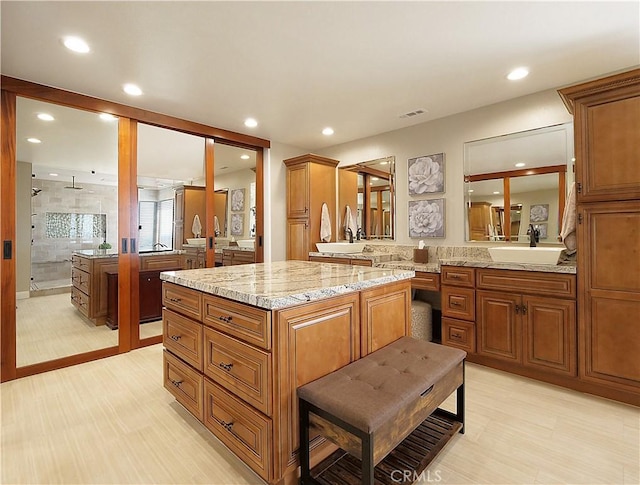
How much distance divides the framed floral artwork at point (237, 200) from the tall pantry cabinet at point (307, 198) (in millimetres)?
740

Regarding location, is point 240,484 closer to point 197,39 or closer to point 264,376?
point 264,376

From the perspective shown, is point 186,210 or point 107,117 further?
point 186,210

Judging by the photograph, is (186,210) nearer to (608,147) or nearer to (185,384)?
(185,384)

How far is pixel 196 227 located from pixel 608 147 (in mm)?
4091

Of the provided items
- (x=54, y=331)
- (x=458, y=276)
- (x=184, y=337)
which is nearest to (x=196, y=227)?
(x=54, y=331)

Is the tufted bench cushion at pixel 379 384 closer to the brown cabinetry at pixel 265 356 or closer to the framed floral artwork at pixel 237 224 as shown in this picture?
the brown cabinetry at pixel 265 356

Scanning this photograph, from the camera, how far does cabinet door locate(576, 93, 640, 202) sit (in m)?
2.20

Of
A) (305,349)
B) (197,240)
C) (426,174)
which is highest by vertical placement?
(426,174)

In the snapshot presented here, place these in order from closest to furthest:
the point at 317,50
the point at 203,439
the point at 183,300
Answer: the point at 203,439 → the point at 183,300 → the point at 317,50

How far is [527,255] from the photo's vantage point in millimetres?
2709

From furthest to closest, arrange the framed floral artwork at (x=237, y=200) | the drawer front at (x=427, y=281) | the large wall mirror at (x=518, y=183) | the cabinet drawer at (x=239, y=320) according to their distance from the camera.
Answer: the framed floral artwork at (x=237, y=200) < the drawer front at (x=427, y=281) < the large wall mirror at (x=518, y=183) < the cabinet drawer at (x=239, y=320)

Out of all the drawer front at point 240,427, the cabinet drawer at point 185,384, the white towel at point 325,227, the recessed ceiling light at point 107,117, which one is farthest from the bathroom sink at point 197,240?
the drawer front at point 240,427

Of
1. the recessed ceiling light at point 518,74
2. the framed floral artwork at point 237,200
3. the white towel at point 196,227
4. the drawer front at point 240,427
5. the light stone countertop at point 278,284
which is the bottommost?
the drawer front at point 240,427

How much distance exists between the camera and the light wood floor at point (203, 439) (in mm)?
1604
